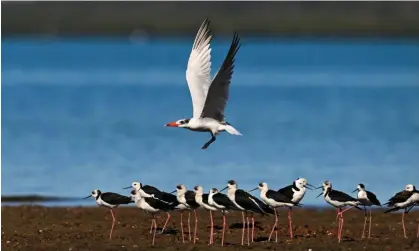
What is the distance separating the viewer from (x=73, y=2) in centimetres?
12538

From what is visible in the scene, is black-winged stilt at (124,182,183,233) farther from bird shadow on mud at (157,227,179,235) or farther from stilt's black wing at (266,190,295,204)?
stilt's black wing at (266,190,295,204)

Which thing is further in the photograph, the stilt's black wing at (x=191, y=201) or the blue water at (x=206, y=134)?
the blue water at (x=206, y=134)

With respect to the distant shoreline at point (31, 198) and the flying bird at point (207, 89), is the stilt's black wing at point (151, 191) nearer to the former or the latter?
the flying bird at point (207, 89)


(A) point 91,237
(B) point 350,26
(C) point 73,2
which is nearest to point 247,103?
(A) point 91,237

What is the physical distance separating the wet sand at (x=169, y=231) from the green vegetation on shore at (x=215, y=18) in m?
74.6

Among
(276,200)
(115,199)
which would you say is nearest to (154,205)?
(115,199)

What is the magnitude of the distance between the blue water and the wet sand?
208 cm

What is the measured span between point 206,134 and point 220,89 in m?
14.6

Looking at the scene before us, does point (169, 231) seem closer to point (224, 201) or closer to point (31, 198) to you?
point (224, 201)

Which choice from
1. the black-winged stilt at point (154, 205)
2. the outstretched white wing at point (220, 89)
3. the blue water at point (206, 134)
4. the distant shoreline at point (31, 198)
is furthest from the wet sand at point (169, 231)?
the blue water at point (206, 134)

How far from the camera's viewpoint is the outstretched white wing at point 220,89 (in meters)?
17.6

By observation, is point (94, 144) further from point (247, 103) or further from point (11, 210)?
point (247, 103)

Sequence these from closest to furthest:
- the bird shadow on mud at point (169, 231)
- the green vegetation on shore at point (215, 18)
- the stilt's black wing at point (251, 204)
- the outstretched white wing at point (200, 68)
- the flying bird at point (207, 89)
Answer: the stilt's black wing at point (251, 204) → the bird shadow on mud at point (169, 231) → the flying bird at point (207, 89) → the outstretched white wing at point (200, 68) → the green vegetation on shore at point (215, 18)

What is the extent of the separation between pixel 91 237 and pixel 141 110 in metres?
23.5
